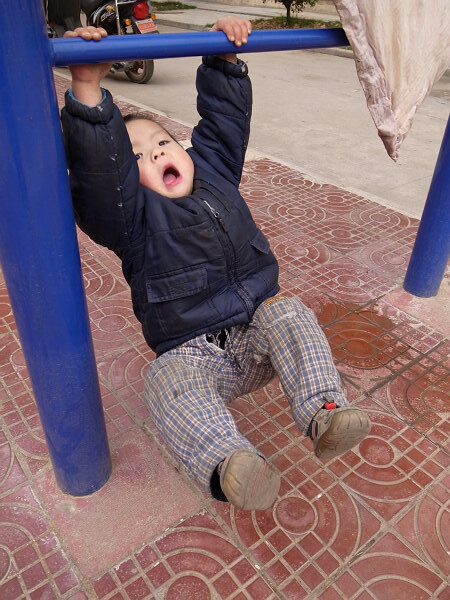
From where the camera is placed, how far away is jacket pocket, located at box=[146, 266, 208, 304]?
4.88 feet

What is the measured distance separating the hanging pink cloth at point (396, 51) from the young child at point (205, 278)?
0.30 metres

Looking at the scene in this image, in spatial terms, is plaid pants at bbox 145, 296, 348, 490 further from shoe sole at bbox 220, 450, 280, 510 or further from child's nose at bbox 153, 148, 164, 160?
child's nose at bbox 153, 148, 164, 160

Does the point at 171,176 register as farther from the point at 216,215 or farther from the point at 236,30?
the point at 236,30

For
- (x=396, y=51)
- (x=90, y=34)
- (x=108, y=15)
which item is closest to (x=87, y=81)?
(x=90, y=34)

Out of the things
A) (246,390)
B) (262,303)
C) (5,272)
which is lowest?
(246,390)

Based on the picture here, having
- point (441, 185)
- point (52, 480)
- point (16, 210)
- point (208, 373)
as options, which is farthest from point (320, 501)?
point (441, 185)

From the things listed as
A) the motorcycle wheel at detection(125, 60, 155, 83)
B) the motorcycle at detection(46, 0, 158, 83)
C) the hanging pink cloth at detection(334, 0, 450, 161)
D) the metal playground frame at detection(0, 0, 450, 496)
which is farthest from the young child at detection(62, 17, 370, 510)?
the motorcycle wheel at detection(125, 60, 155, 83)

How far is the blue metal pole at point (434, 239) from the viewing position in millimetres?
2412

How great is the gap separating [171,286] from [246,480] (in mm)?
574

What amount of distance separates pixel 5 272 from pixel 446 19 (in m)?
1.33

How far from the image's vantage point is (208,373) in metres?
1.50

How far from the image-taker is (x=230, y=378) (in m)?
1.57

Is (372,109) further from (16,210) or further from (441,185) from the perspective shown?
(441,185)

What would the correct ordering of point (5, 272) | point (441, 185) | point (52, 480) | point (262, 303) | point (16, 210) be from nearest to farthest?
point (16, 210) → point (5, 272) → point (262, 303) → point (52, 480) → point (441, 185)
